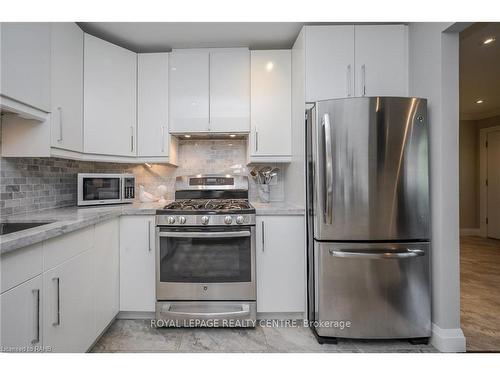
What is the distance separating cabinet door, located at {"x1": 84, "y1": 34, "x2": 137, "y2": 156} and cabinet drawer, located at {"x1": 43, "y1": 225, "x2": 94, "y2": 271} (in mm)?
844

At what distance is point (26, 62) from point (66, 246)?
1.06 m

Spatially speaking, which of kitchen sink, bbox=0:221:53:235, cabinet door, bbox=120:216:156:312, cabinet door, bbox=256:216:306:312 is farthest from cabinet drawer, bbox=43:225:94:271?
cabinet door, bbox=256:216:306:312

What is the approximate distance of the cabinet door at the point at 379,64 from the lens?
6.82 feet

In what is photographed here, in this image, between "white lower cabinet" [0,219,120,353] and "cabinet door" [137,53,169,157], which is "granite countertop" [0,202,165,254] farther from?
"cabinet door" [137,53,169,157]

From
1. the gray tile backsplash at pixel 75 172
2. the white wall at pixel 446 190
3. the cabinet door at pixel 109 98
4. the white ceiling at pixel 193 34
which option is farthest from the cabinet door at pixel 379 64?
the cabinet door at pixel 109 98

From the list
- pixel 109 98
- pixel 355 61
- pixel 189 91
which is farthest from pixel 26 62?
pixel 355 61

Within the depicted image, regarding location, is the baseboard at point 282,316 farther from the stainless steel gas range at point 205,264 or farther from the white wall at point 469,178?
the white wall at point 469,178

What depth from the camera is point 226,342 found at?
74.2 inches

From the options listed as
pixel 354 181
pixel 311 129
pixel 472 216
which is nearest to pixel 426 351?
pixel 354 181

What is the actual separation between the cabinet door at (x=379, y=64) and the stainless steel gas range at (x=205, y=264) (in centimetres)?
137

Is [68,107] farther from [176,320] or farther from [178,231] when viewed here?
[176,320]

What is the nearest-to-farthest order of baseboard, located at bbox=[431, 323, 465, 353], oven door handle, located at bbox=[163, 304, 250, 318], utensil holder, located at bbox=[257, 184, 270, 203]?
baseboard, located at bbox=[431, 323, 465, 353] < oven door handle, located at bbox=[163, 304, 250, 318] < utensil holder, located at bbox=[257, 184, 270, 203]

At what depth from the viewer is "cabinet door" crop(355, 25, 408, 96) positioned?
2078mm

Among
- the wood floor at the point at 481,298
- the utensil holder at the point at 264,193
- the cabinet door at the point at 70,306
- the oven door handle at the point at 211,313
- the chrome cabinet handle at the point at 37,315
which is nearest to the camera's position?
the chrome cabinet handle at the point at 37,315
